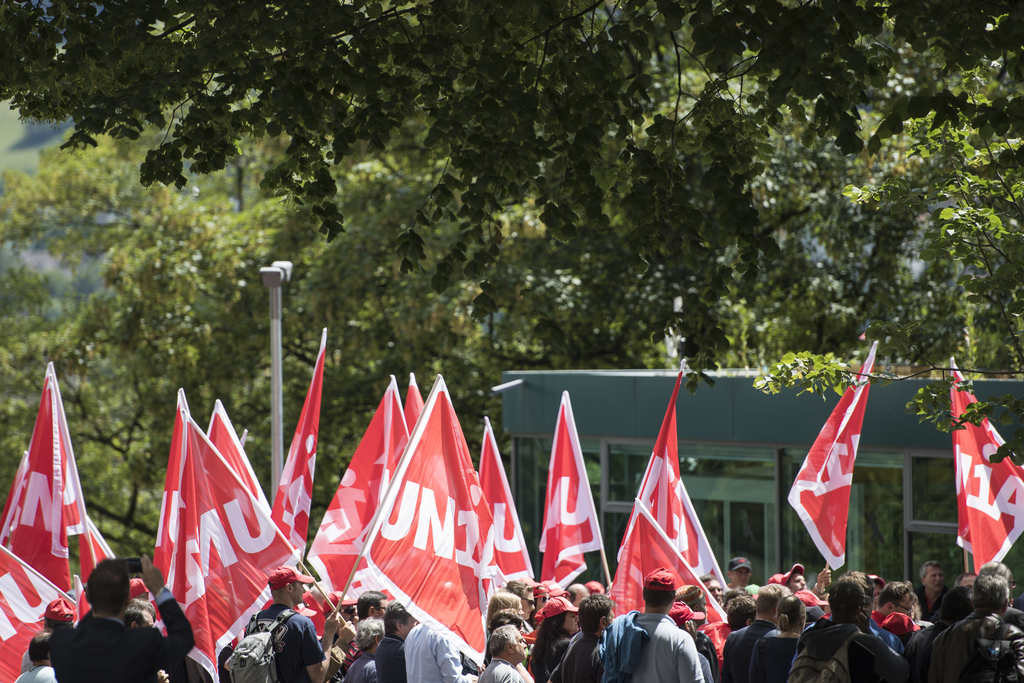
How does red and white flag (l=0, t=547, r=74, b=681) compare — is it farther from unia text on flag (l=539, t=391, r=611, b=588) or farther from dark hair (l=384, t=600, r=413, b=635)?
unia text on flag (l=539, t=391, r=611, b=588)

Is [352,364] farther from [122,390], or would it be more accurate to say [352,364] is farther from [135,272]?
[122,390]

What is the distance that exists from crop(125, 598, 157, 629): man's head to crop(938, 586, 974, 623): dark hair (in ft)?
14.7

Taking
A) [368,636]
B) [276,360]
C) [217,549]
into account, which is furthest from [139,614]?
[276,360]

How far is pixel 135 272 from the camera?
2045cm

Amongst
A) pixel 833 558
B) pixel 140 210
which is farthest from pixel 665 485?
pixel 140 210

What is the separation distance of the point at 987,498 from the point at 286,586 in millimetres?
5974

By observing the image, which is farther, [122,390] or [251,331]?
[122,390]

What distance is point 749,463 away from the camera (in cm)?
1354

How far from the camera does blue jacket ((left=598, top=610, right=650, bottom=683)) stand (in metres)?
5.74

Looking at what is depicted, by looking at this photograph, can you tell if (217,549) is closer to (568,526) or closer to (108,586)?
(568,526)

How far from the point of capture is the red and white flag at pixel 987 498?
9383 millimetres

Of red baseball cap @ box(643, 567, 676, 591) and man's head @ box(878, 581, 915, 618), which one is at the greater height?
red baseball cap @ box(643, 567, 676, 591)

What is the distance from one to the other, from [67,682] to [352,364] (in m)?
17.1

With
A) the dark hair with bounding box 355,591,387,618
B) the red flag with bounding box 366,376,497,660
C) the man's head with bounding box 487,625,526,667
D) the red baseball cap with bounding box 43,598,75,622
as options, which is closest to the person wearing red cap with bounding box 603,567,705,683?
the man's head with bounding box 487,625,526,667
